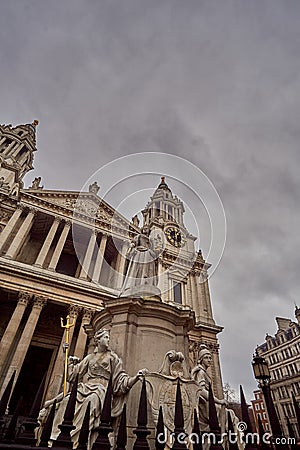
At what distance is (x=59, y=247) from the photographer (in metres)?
21.8

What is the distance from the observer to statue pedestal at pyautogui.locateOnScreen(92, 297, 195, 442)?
5555mm

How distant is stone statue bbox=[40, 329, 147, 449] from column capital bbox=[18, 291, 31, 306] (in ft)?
44.5

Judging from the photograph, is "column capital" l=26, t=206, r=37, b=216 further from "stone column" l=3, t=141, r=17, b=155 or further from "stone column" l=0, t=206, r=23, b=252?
"stone column" l=3, t=141, r=17, b=155

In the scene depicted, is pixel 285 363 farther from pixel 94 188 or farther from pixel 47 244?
pixel 47 244

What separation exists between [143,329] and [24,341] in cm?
1265

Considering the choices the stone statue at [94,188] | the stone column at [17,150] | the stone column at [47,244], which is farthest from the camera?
the stone column at [17,150]

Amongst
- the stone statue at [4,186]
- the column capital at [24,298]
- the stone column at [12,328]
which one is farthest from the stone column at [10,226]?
the stone column at [12,328]

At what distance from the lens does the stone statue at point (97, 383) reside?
4098mm

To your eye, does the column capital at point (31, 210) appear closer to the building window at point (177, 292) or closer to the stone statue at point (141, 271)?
Answer: the building window at point (177, 292)

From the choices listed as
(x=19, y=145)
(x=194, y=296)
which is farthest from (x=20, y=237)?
(x=19, y=145)

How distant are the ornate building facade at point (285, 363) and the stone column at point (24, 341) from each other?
40.5 metres

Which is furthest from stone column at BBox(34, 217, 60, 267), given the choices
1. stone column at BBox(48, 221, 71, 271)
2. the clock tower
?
the clock tower

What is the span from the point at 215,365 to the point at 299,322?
93.4ft

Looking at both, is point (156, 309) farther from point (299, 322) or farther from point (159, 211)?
point (299, 322)
